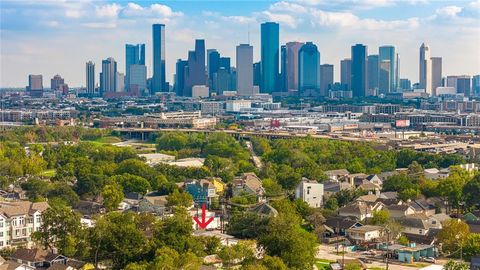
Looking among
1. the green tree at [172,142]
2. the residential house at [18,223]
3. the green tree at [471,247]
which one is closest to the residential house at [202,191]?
the residential house at [18,223]

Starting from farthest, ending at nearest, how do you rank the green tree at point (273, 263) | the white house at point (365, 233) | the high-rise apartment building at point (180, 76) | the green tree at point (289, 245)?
the high-rise apartment building at point (180, 76)
the white house at point (365, 233)
the green tree at point (289, 245)
the green tree at point (273, 263)

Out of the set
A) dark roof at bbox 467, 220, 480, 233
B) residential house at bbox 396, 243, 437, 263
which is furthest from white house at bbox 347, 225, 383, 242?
dark roof at bbox 467, 220, 480, 233

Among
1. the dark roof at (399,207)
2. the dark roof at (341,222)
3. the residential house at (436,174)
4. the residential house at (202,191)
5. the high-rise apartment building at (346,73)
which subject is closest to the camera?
the dark roof at (341,222)

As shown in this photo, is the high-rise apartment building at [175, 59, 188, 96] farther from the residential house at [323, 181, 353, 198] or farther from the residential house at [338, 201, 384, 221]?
the residential house at [338, 201, 384, 221]

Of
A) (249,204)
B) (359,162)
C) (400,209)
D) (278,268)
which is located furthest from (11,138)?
(278,268)

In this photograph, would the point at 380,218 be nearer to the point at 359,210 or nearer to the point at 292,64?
the point at 359,210

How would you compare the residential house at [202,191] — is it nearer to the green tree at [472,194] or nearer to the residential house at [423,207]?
the residential house at [423,207]
